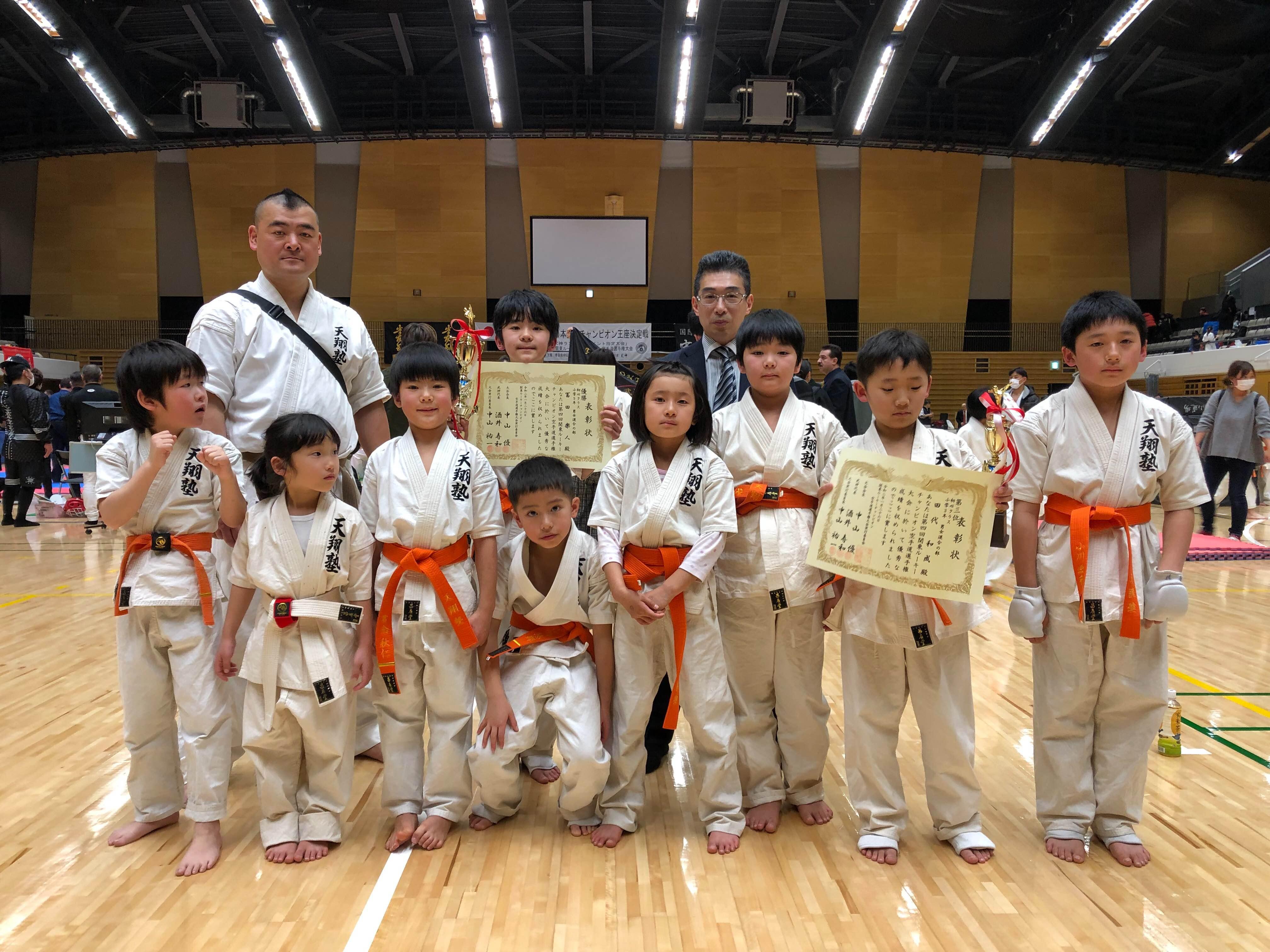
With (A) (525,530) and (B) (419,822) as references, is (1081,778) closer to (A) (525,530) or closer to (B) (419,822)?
(A) (525,530)

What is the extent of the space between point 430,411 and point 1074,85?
17881 millimetres

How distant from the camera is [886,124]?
1836cm

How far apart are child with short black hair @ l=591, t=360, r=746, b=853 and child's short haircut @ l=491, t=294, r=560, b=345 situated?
639 millimetres

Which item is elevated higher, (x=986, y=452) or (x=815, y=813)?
(x=986, y=452)

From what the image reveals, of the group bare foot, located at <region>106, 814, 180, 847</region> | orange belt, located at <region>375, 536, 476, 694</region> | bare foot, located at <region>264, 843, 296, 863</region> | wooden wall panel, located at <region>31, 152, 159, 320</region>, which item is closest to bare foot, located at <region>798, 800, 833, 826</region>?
orange belt, located at <region>375, 536, 476, 694</region>

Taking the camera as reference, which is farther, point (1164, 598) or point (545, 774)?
point (545, 774)

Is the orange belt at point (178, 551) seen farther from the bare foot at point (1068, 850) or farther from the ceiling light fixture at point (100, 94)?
the ceiling light fixture at point (100, 94)

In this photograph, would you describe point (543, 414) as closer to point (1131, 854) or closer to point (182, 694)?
point (182, 694)

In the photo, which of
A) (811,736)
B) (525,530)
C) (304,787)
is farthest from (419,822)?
(811,736)

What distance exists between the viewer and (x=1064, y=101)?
53.6 ft

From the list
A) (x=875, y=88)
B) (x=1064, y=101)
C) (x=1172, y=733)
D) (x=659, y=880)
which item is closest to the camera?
(x=659, y=880)

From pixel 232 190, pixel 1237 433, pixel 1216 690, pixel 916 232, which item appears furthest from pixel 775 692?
pixel 232 190

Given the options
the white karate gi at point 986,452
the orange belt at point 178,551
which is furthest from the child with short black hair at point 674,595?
the white karate gi at point 986,452

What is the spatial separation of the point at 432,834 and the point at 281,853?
444 mm
